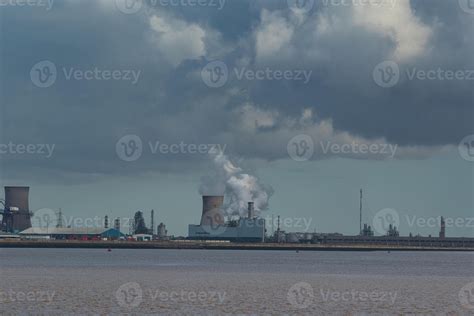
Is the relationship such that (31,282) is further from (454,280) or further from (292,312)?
(454,280)

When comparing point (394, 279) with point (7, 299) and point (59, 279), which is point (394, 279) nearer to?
point (59, 279)

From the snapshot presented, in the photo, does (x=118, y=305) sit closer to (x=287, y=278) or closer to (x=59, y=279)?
(x=59, y=279)

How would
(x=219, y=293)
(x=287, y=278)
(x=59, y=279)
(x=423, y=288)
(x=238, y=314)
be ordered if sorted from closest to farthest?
(x=238, y=314) → (x=219, y=293) → (x=423, y=288) → (x=59, y=279) → (x=287, y=278)

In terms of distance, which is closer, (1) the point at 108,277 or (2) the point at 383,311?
(2) the point at 383,311

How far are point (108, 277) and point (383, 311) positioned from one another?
106 feet

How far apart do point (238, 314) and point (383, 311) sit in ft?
25.3

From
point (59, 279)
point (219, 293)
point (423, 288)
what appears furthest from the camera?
point (59, 279)

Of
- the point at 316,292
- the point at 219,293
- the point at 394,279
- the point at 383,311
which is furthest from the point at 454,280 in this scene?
the point at 383,311

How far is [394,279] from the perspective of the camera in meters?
78.4

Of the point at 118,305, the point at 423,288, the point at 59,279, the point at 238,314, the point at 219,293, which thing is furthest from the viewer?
the point at 59,279

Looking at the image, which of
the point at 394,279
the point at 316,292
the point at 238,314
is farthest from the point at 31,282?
the point at 394,279

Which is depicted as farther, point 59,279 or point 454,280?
point 454,280

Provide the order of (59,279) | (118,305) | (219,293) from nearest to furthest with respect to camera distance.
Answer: (118,305), (219,293), (59,279)

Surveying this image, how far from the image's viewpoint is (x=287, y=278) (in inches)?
2980
